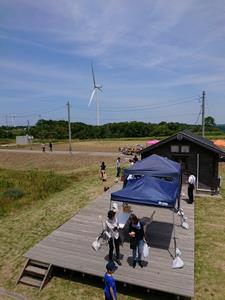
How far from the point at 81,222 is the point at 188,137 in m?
10.4

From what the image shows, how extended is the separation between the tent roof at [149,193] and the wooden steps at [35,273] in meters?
3.38

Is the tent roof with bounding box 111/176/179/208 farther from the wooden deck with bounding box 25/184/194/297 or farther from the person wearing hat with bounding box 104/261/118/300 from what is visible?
the person wearing hat with bounding box 104/261/118/300

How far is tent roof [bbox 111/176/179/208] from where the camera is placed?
10266 mm

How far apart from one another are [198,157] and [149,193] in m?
10.9

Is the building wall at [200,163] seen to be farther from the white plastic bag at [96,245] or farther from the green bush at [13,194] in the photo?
Answer: the white plastic bag at [96,245]

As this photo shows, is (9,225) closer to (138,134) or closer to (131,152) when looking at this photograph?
(131,152)

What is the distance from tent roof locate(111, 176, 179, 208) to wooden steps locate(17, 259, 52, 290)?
3.38 metres

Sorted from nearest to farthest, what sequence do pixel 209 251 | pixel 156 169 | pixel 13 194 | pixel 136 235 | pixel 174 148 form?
pixel 136 235 < pixel 209 251 < pixel 156 169 < pixel 13 194 < pixel 174 148

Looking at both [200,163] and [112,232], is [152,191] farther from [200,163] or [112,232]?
[200,163]

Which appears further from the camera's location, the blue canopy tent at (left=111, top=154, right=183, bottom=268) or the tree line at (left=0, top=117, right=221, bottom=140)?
the tree line at (left=0, top=117, right=221, bottom=140)

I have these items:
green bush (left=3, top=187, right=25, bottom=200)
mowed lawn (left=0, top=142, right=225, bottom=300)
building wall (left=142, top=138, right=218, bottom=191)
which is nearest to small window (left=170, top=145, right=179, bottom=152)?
building wall (left=142, top=138, right=218, bottom=191)

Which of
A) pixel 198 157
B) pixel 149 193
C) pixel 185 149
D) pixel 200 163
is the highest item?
pixel 185 149

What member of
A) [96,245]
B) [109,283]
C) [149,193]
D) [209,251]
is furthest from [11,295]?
[209,251]

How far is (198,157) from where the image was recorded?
20.4 metres
